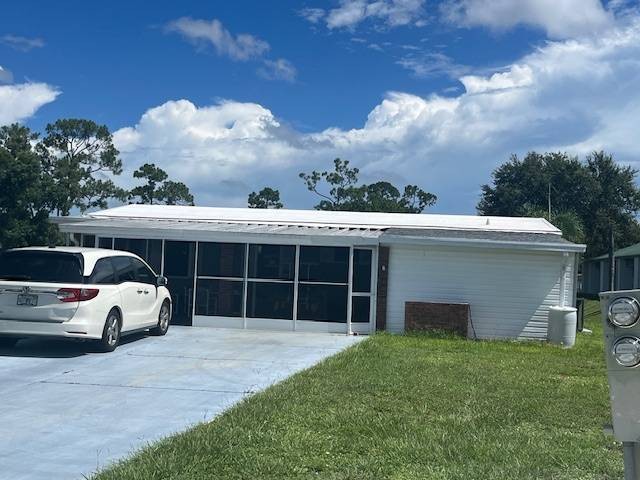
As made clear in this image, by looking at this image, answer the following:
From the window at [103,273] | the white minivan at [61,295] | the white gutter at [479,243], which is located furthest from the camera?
the white gutter at [479,243]

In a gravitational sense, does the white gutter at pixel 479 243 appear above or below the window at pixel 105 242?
above

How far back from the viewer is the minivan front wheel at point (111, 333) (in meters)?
11.5

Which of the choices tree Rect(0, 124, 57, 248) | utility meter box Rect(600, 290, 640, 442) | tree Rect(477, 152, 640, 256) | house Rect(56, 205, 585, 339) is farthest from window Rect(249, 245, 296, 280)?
tree Rect(477, 152, 640, 256)

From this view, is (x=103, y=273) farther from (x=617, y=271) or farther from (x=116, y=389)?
(x=617, y=271)

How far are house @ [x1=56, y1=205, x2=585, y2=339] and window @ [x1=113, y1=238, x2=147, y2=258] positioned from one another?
2 cm

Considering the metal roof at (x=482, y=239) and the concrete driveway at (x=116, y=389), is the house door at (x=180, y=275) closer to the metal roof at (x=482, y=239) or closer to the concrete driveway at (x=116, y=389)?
the concrete driveway at (x=116, y=389)

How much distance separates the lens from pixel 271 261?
55.0 feet

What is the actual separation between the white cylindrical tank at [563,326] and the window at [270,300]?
5.69 meters

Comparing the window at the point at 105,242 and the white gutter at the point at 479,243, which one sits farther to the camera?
the window at the point at 105,242

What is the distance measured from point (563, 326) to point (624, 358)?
38.5ft

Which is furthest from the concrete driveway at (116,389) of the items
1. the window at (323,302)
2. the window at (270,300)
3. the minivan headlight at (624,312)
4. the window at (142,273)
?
the minivan headlight at (624,312)

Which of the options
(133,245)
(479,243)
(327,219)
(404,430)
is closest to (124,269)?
(133,245)

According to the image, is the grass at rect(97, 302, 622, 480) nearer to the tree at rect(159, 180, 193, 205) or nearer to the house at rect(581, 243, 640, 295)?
the house at rect(581, 243, 640, 295)

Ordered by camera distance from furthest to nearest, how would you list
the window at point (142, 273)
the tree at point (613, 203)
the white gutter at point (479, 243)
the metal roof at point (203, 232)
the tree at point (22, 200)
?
the tree at point (613, 203)
the tree at point (22, 200)
the metal roof at point (203, 232)
the white gutter at point (479, 243)
the window at point (142, 273)
